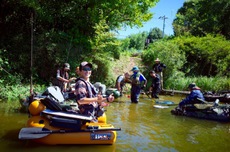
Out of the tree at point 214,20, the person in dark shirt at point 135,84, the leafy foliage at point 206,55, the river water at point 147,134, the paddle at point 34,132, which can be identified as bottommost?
the river water at point 147,134

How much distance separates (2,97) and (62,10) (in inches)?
298

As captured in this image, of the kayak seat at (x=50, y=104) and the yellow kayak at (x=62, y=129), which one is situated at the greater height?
the kayak seat at (x=50, y=104)

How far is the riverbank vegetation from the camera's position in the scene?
45.5ft

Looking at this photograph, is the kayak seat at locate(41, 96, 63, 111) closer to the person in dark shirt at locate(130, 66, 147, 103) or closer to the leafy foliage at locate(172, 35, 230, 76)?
the person in dark shirt at locate(130, 66, 147, 103)

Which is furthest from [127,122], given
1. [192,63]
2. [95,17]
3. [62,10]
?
[192,63]

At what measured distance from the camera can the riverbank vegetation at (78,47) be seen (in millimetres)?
13859

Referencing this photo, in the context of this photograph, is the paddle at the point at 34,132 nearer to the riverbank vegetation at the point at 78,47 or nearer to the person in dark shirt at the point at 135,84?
the riverbank vegetation at the point at 78,47

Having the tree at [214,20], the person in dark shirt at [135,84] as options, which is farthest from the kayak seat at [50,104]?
the tree at [214,20]

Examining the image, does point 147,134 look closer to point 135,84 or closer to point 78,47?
point 135,84

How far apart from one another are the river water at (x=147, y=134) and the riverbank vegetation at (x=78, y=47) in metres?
4.30

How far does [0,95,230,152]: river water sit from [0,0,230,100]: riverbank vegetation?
4300mm

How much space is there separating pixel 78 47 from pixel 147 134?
29.9ft

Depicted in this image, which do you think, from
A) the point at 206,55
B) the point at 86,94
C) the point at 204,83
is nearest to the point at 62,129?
the point at 86,94

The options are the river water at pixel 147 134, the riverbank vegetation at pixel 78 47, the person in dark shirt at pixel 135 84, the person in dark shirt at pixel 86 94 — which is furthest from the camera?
the riverbank vegetation at pixel 78 47
